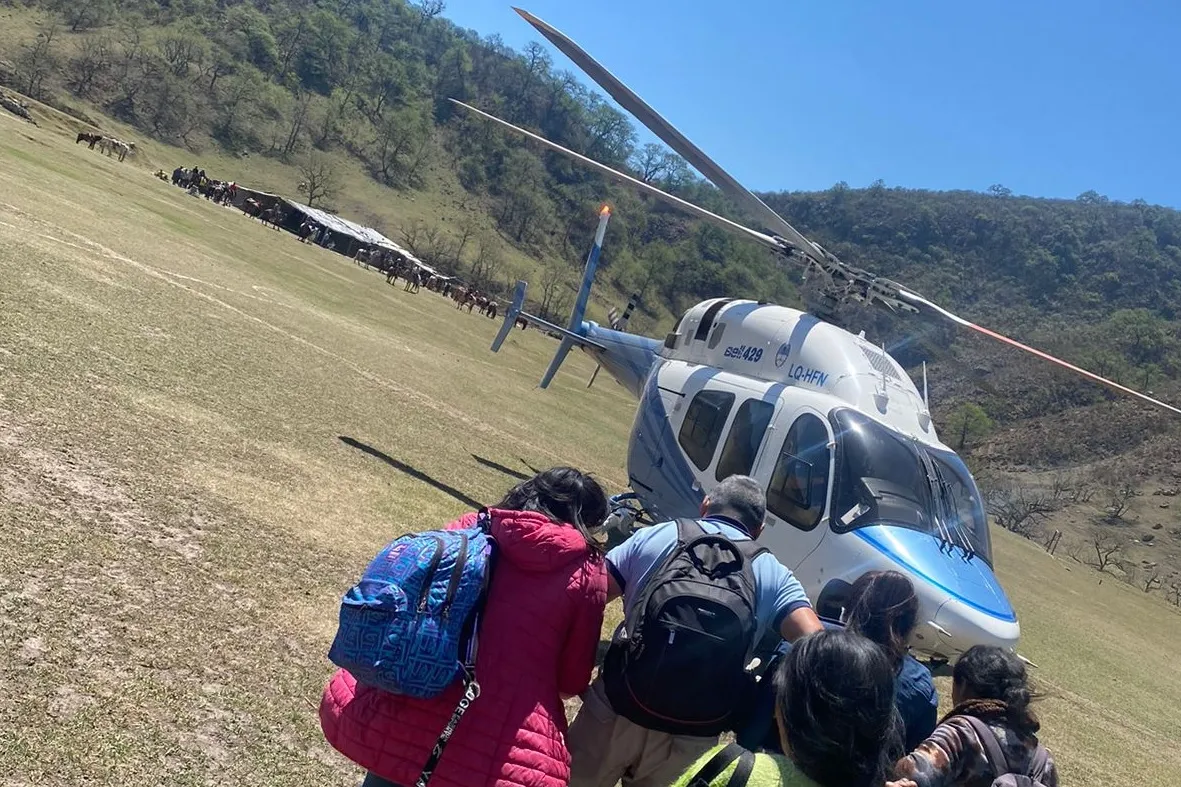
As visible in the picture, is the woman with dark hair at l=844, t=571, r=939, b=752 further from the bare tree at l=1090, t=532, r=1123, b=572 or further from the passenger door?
the bare tree at l=1090, t=532, r=1123, b=572

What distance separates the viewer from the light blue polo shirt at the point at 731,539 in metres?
2.89

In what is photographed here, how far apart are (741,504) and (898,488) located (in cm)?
418

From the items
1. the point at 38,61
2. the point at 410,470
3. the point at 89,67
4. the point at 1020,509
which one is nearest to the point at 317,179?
the point at 89,67

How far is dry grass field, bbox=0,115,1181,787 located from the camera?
11.8ft

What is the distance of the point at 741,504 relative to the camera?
3082mm

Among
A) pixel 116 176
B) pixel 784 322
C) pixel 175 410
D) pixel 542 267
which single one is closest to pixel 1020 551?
pixel 784 322

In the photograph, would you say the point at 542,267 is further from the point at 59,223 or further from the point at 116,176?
the point at 59,223

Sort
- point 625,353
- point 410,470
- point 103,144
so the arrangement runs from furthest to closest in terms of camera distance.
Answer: point 103,144 → point 625,353 → point 410,470

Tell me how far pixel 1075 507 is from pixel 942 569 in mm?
50323

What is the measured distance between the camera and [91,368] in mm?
7684

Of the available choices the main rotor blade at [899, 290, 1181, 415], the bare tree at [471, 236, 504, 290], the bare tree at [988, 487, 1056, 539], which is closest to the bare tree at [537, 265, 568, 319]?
the bare tree at [471, 236, 504, 290]

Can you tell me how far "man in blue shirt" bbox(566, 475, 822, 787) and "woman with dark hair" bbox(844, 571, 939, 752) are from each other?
0.26 metres

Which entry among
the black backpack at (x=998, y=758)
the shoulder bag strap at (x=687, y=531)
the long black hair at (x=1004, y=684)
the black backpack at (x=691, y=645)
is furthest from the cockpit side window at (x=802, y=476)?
the black backpack at (x=691, y=645)

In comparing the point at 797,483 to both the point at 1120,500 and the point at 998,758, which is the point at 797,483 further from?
the point at 1120,500
